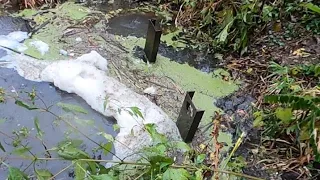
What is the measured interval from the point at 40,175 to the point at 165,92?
4.33ft

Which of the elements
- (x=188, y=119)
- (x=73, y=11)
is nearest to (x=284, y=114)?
(x=188, y=119)

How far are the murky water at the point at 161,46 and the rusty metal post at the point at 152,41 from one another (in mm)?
170

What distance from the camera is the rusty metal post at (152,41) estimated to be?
287cm

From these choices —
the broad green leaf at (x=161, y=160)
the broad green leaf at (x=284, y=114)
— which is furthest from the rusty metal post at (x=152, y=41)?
the broad green leaf at (x=161, y=160)

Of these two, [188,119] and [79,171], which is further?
[188,119]

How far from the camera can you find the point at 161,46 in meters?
3.24

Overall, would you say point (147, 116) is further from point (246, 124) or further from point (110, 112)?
point (246, 124)

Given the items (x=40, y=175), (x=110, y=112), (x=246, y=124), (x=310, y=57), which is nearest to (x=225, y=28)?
(x=310, y=57)

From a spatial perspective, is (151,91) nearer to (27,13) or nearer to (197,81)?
(197,81)

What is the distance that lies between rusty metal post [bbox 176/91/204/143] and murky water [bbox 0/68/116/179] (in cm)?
43

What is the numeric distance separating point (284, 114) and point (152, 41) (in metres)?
1.12

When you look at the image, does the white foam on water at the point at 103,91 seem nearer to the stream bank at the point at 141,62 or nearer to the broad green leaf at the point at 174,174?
the stream bank at the point at 141,62

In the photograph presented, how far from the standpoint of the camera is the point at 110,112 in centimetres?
255

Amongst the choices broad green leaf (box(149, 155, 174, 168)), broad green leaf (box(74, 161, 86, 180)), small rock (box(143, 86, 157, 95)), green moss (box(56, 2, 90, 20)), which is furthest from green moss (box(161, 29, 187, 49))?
broad green leaf (box(74, 161, 86, 180))
